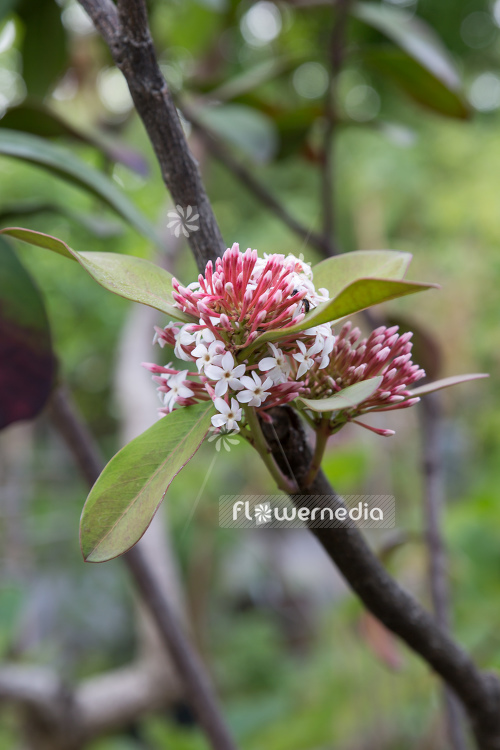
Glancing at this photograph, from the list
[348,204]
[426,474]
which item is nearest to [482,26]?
[348,204]

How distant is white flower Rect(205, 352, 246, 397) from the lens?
0.19 meters

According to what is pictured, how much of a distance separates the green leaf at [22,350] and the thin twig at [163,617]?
0.54 ft

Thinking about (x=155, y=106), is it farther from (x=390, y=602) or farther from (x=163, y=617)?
(x=163, y=617)

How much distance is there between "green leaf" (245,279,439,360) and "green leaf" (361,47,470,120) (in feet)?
1.44

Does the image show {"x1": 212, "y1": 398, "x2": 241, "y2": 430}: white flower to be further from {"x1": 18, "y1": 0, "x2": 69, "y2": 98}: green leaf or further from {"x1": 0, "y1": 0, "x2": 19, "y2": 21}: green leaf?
{"x1": 18, "y1": 0, "x2": 69, "y2": 98}: green leaf

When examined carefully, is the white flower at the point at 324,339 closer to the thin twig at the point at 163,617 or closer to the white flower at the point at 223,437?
the white flower at the point at 223,437

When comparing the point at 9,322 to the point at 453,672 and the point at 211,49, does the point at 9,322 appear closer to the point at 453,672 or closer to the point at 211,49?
the point at 453,672

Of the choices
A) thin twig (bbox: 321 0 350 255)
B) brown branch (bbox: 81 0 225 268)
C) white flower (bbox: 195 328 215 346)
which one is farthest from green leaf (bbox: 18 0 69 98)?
white flower (bbox: 195 328 215 346)

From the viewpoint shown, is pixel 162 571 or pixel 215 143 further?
pixel 162 571

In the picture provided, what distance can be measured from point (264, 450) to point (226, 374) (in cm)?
3

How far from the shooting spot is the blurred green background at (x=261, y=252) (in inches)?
24.6

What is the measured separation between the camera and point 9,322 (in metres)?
0.35

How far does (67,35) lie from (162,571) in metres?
0.69

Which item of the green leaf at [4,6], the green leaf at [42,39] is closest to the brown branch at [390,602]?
the green leaf at [4,6]
